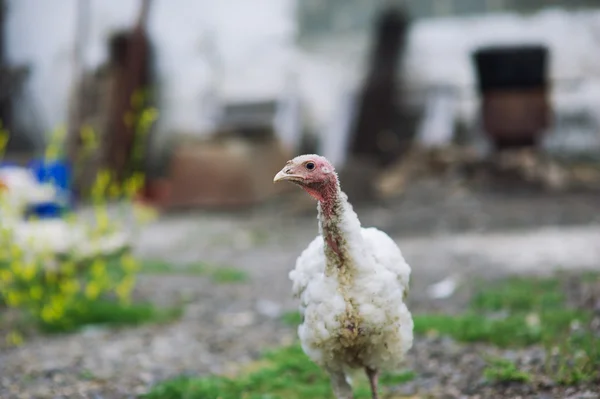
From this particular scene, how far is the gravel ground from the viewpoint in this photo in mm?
3830

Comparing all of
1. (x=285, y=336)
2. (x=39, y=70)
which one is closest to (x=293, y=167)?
(x=285, y=336)

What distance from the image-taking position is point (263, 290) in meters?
5.95

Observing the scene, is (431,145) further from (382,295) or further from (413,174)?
(382,295)

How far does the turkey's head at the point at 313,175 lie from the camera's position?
2752 mm

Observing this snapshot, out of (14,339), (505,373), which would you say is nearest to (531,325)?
(505,373)

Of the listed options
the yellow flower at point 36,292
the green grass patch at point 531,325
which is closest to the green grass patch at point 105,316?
the yellow flower at point 36,292

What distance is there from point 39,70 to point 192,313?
27.8 ft

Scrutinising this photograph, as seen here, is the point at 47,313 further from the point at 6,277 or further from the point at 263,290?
the point at 263,290

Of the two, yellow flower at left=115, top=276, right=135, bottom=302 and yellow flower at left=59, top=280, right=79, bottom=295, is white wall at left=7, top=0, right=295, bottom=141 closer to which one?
yellow flower at left=115, top=276, right=135, bottom=302

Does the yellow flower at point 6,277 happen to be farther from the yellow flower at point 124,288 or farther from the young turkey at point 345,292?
the young turkey at point 345,292

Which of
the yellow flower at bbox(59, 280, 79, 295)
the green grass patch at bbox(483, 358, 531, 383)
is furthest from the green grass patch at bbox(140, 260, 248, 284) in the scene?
the green grass patch at bbox(483, 358, 531, 383)

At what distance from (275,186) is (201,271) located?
4.09m

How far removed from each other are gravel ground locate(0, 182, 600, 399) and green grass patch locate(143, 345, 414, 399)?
18 centimetres

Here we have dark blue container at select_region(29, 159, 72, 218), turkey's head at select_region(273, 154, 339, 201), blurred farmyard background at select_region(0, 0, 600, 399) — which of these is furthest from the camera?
dark blue container at select_region(29, 159, 72, 218)
